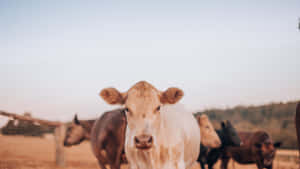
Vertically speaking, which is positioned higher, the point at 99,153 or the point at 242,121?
the point at 99,153

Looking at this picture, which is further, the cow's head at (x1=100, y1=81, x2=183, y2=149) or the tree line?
the tree line

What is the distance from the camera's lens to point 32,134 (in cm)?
2795

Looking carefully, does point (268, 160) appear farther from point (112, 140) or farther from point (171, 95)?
point (171, 95)

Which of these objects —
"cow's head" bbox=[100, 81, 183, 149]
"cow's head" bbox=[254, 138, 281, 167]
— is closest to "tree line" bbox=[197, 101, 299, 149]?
"cow's head" bbox=[254, 138, 281, 167]

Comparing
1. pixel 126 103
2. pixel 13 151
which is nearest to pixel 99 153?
pixel 126 103

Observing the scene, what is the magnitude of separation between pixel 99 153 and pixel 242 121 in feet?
91.4

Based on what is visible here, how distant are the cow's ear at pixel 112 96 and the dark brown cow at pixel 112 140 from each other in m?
1.49

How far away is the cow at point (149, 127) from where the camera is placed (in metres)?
4.15

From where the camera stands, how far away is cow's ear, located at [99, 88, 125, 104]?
4699 millimetres

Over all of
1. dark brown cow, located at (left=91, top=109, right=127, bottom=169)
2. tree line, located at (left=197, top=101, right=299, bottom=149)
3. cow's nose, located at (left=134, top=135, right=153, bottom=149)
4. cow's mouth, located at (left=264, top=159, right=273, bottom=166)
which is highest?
cow's nose, located at (left=134, top=135, right=153, bottom=149)

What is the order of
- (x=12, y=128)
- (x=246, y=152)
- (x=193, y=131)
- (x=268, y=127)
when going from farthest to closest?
(x=268, y=127), (x=12, y=128), (x=246, y=152), (x=193, y=131)

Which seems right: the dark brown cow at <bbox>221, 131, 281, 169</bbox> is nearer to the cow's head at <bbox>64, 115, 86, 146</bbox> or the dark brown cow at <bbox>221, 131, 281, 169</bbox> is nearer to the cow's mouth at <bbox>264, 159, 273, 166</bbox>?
the cow's mouth at <bbox>264, 159, 273, 166</bbox>

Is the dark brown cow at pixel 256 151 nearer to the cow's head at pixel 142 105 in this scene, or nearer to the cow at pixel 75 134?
the cow at pixel 75 134

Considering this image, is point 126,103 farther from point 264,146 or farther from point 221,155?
point 221,155
